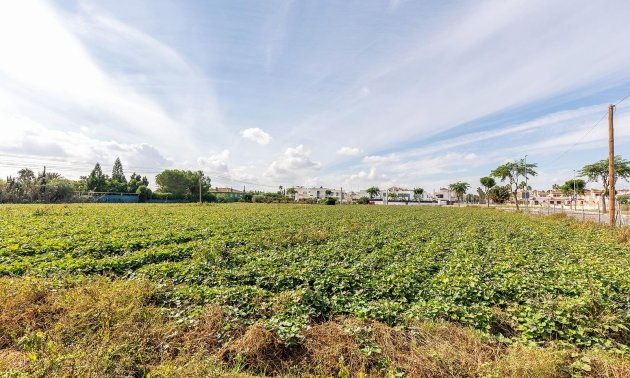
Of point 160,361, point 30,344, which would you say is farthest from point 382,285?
point 30,344

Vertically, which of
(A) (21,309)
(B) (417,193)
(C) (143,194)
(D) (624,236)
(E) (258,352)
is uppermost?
(B) (417,193)

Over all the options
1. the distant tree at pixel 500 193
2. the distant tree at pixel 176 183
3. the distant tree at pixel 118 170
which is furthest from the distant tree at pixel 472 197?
the distant tree at pixel 118 170

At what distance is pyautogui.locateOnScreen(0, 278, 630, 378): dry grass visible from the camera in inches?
133

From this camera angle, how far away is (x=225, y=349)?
4.02 m

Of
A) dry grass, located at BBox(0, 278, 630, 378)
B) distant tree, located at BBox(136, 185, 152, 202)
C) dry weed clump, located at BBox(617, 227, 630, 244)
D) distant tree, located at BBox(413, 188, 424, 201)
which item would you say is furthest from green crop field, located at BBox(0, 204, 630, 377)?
distant tree, located at BBox(413, 188, 424, 201)

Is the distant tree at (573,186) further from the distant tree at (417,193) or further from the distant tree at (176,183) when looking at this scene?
the distant tree at (176,183)

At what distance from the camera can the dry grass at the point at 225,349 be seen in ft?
11.1

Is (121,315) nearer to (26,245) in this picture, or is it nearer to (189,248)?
(189,248)

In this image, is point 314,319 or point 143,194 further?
point 143,194

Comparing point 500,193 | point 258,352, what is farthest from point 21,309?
point 500,193

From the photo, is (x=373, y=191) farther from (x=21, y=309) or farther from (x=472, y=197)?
(x=21, y=309)

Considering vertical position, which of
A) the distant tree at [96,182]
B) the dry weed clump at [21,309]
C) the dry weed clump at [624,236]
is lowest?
the dry weed clump at [21,309]

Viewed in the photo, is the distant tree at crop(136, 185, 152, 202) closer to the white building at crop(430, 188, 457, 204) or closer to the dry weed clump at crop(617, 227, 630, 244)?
the dry weed clump at crop(617, 227, 630, 244)

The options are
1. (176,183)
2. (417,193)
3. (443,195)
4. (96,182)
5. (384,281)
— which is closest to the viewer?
(384,281)
